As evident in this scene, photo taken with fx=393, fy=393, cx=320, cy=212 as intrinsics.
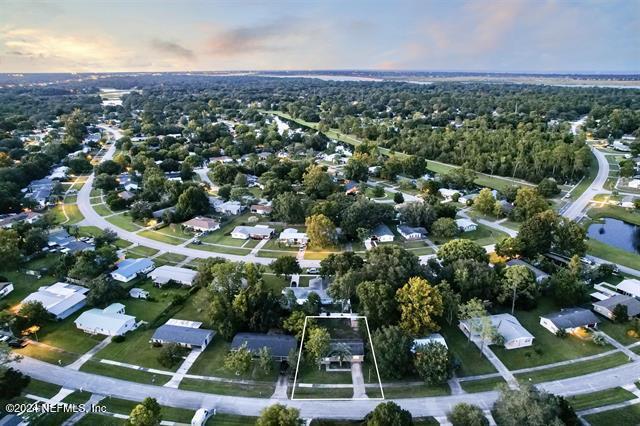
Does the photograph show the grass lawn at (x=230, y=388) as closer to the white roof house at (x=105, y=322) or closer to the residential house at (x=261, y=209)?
the white roof house at (x=105, y=322)

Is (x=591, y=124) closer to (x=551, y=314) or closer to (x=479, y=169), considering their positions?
(x=479, y=169)

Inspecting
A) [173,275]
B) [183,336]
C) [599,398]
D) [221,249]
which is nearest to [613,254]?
[599,398]

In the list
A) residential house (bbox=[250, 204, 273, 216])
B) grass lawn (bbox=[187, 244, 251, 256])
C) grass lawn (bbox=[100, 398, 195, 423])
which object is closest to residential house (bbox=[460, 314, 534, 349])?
grass lawn (bbox=[100, 398, 195, 423])

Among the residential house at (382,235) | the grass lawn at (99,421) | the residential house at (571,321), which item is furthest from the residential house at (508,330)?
the grass lawn at (99,421)

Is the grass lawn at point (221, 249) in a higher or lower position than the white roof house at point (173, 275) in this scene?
lower

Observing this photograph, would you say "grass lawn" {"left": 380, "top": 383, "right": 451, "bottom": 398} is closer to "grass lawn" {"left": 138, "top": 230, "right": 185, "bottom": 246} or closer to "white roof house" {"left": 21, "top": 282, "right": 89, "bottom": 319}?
"white roof house" {"left": 21, "top": 282, "right": 89, "bottom": 319}

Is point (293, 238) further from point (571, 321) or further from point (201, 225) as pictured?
point (571, 321)
